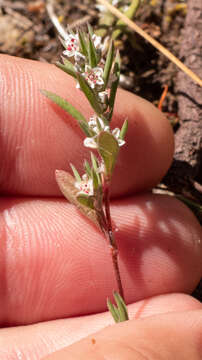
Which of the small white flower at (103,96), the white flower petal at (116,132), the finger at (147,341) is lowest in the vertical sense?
the finger at (147,341)

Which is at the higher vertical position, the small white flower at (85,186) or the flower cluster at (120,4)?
the flower cluster at (120,4)

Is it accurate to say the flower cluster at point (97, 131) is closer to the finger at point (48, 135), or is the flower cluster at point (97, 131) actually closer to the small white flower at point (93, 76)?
the small white flower at point (93, 76)

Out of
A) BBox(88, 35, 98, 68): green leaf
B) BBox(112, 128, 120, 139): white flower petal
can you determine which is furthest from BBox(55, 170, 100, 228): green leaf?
BBox(88, 35, 98, 68): green leaf

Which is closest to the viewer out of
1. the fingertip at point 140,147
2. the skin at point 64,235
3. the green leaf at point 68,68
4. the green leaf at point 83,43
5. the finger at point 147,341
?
the finger at point 147,341

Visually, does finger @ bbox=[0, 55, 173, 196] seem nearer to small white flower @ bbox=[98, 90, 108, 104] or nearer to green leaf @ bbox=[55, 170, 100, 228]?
green leaf @ bbox=[55, 170, 100, 228]

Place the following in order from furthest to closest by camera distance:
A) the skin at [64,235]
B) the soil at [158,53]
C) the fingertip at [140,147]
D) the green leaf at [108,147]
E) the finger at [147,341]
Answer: the soil at [158,53] < the fingertip at [140,147] < the skin at [64,235] < the green leaf at [108,147] < the finger at [147,341]

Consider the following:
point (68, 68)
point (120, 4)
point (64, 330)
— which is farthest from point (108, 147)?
point (120, 4)

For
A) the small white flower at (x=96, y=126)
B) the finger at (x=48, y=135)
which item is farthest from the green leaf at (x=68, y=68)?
the finger at (x=48, y=135)
